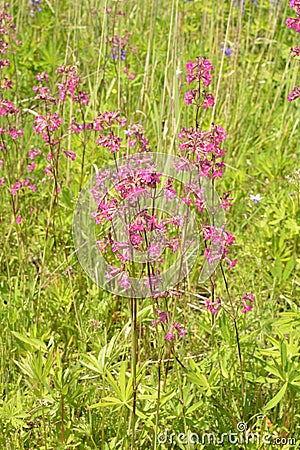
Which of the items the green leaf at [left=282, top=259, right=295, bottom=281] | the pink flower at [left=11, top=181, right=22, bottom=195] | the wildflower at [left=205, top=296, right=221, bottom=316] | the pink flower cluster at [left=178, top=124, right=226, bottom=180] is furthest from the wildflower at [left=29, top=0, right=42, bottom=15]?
the wildflower at [left=205, top=296, right=221, bottom=316]

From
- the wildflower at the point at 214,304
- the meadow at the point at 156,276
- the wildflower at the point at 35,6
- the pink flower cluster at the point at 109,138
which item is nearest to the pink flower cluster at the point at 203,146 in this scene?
the meadow at the point at 156,276

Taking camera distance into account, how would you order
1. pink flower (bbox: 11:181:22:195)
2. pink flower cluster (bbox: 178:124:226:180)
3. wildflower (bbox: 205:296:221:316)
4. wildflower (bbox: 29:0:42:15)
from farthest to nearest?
wildflower (bbox: 29:0:42:15) < pink flower (bbox: 11:181:22:195) < wildflower (bbox: 205:296:221:316) < pink flower cluster (bbox: 178:124:226:180)

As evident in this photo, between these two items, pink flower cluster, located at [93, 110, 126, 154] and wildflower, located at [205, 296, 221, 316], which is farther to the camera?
wildflower, located at [205, 296, 221, 316]

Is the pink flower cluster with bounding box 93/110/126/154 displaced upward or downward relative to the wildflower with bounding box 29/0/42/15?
upward

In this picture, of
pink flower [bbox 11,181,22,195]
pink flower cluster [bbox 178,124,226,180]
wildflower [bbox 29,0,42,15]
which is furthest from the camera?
wildflower [bbox 29,0,42,15]

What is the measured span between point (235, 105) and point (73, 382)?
1.99 meters

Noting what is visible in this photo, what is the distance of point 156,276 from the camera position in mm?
1480

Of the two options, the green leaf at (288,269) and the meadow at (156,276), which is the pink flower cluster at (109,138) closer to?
the meadow at (156,276)

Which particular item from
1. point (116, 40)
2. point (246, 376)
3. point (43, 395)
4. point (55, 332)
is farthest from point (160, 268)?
point (116, 40)

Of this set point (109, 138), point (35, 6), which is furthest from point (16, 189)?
point (35, 6)

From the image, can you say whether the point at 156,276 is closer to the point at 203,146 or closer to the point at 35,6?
the point at 203,146

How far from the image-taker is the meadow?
4.85 feet

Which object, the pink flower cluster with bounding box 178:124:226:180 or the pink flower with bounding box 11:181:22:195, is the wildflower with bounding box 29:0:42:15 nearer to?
the pink flower with bounding box 11:181:22:195

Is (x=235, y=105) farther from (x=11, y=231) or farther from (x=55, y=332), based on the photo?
(x=55, y=332)
